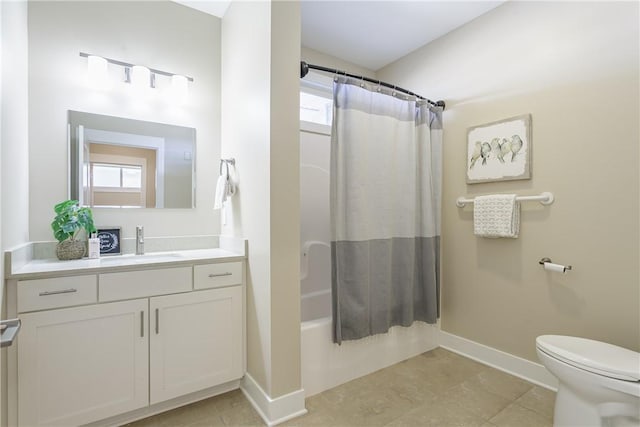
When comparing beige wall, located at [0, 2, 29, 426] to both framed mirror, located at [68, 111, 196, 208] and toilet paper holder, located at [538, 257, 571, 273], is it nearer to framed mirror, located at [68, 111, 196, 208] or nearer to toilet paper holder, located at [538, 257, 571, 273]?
framed mirror, located at [68, 111, 196, 208]

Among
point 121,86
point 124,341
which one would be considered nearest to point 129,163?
point 121,86

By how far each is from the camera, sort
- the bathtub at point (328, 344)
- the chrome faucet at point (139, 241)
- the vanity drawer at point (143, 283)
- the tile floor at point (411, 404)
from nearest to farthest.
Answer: the vanity drawer at point (143, 283) → the tile floor at point (411, 404) → the bathtub at point (328, 344) → the chrome faucet at point (139, 241)

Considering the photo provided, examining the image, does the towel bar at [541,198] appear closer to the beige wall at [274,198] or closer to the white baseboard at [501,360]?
the white baseboard at [501,360]

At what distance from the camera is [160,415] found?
1694mm

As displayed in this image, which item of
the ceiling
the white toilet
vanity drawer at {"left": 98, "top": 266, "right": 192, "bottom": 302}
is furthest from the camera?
the ceiling

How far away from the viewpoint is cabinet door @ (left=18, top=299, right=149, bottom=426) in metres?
1.36

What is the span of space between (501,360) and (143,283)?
2.38 metres

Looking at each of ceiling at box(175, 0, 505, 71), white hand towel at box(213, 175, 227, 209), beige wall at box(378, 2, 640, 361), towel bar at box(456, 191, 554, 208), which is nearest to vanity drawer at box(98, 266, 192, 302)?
white hand towel at box(213, 175, 227, 209)

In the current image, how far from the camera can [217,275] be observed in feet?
5.95

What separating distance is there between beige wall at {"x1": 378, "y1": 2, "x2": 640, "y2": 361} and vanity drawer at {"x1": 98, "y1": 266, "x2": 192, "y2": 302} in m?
2.02

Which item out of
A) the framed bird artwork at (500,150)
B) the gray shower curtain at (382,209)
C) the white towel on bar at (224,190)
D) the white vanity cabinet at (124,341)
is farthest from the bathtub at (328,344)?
the framed bird artwork at (500,150)

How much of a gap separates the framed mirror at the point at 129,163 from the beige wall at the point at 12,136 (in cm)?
24

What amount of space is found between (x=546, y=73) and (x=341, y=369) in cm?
231

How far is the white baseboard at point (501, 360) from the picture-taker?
1.95m
